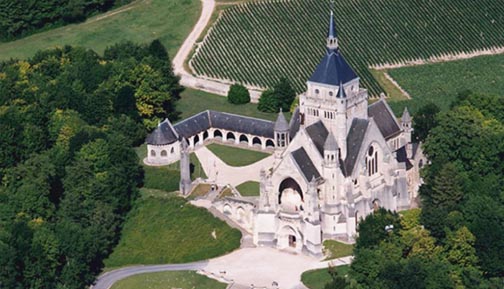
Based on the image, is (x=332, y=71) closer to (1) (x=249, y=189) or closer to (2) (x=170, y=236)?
(1) (x=249, y=189)

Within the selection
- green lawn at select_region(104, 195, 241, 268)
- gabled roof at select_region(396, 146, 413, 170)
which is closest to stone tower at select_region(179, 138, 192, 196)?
green lawn at select_region(104, 195, 241, 268)

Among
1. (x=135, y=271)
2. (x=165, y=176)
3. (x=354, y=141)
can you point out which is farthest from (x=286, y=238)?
(x=165, y=176)

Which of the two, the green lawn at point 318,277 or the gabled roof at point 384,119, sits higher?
the gabled roof at point 384,119

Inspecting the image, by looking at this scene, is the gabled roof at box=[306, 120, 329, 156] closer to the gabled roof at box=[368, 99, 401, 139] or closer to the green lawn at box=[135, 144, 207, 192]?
the gabled roof at box=[368, 99, 401, 139]

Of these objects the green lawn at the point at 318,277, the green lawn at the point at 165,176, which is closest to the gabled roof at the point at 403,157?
the green lawn at the point at 318,277

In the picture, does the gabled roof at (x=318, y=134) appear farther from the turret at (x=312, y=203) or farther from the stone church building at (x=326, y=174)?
the turret at (x=312, y=203)

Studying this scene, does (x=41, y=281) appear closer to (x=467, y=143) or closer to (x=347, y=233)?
(x=347, y=233)
